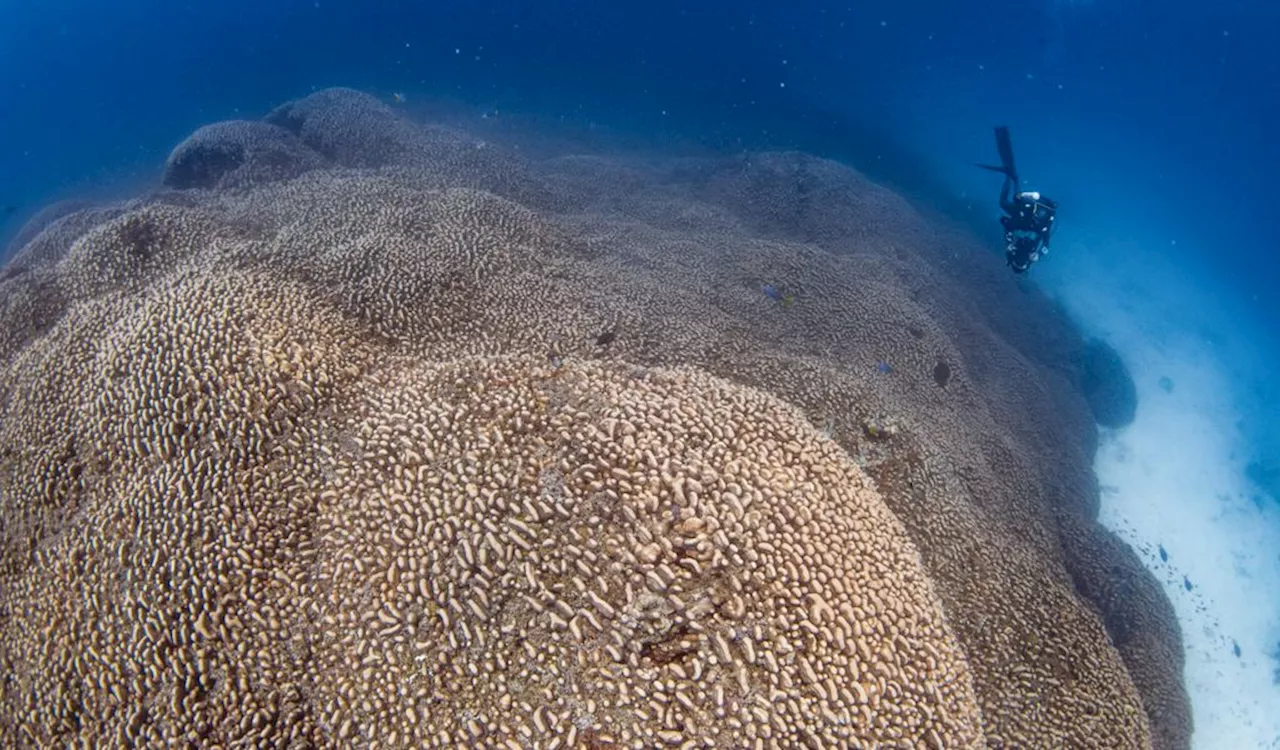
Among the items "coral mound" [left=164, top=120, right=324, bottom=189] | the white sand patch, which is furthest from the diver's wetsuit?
"coral mound" [left=164, top=120, right=324, bottom=189]

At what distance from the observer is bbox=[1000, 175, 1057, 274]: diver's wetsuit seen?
42.6 feet

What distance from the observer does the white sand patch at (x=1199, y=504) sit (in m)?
13.5

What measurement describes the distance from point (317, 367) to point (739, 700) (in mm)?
4051

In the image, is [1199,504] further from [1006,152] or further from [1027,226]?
[1006,152]

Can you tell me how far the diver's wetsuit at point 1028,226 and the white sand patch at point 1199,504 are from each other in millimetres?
6452

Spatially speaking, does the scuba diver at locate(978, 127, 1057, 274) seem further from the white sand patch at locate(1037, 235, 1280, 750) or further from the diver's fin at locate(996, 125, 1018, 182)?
the white sand patch at locate(1037, 235, 1280, 750)

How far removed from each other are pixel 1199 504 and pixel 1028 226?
11.8 m

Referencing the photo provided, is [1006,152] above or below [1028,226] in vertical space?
above

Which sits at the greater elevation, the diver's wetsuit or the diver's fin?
the diver's fin

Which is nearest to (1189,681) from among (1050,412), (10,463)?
(1050,412)

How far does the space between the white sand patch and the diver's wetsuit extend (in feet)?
21.2

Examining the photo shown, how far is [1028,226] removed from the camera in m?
13.1

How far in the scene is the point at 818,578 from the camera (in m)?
3.53

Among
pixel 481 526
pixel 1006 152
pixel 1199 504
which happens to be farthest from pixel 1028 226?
pixel 481 526
